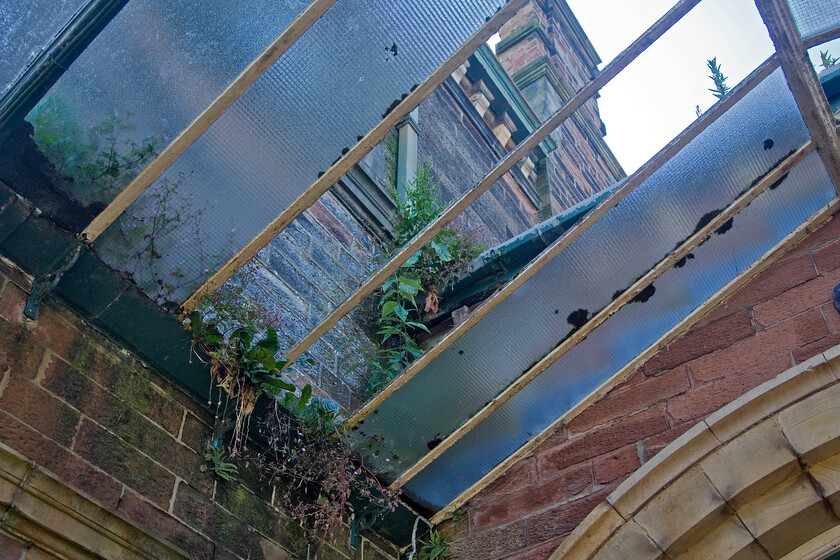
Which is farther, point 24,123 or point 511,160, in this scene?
point 511,160

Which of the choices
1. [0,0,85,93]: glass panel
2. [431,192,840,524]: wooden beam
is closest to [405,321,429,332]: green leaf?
[431,192,840,524]: wooden beam

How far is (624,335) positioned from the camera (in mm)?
3879

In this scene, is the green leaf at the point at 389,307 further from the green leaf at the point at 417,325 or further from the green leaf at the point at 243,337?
the green leaf at the point at 243,337

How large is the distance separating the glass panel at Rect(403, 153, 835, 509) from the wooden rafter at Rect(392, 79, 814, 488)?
5 cm

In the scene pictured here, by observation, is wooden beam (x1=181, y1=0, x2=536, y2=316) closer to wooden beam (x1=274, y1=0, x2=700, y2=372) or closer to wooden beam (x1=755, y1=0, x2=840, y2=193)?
wooden beam (x1=274, y1=0, x2=700, y2=372)

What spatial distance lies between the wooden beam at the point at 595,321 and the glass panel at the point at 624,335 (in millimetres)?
50

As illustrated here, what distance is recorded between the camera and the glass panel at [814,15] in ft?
10.7

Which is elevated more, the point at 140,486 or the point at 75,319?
the point at 75,319

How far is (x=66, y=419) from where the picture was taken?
2.76 metres

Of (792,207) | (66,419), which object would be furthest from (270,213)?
(792,207)

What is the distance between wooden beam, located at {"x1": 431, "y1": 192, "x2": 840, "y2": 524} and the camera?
374cm

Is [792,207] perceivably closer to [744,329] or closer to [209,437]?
[744,329]

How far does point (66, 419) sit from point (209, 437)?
615 mm

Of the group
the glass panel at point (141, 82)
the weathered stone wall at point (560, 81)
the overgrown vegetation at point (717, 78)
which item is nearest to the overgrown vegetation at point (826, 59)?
the overgrown vegetation at point (717, 78)
